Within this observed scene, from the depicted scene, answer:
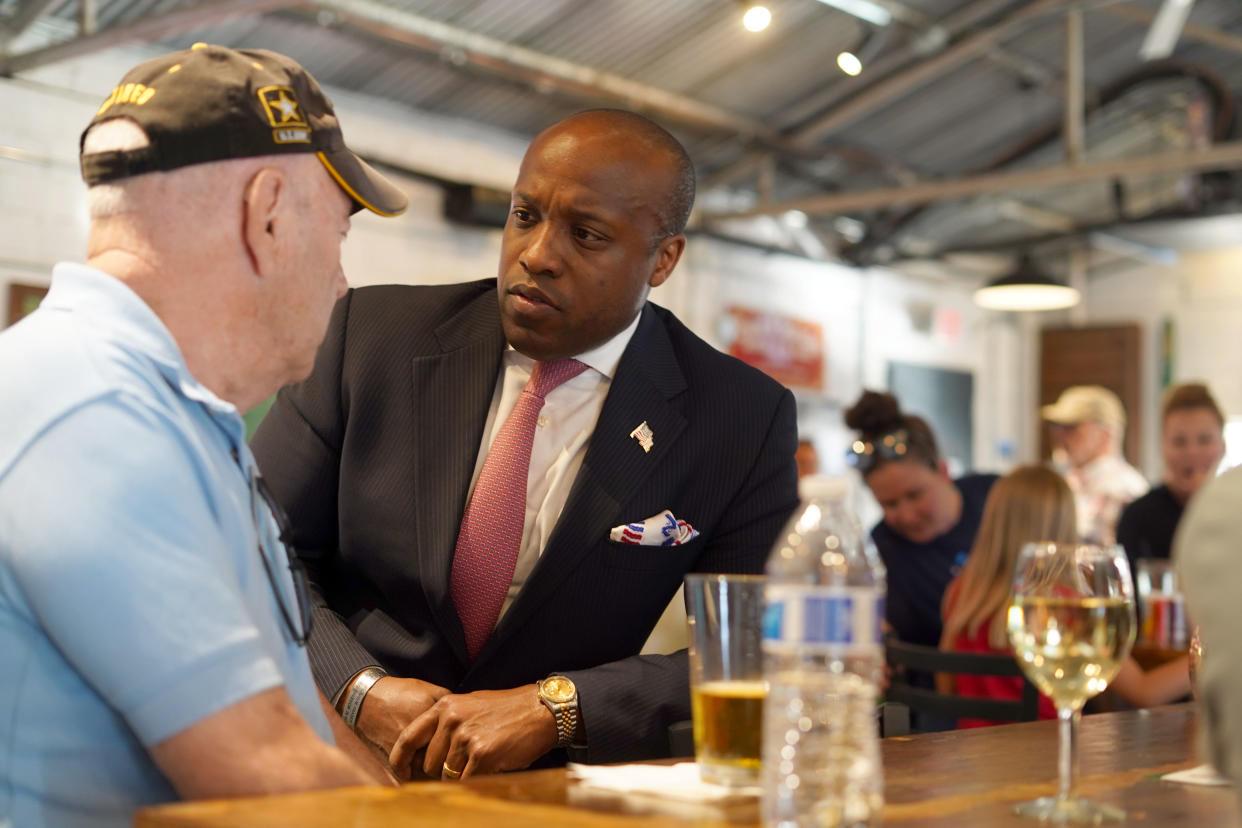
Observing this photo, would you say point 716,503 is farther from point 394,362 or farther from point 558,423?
point 394,362

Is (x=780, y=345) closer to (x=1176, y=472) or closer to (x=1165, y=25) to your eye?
(x=1165, y=25)

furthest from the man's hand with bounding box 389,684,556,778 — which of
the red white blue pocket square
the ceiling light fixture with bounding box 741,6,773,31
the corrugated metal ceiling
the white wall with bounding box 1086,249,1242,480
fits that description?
the white wall with bounding box 1086,249,1242,480

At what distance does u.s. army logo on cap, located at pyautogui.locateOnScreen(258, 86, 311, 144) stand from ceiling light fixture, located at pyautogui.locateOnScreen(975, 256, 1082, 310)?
7.49m

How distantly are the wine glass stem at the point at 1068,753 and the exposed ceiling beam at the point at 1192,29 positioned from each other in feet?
24.5

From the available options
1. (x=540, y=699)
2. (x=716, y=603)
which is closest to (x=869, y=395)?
(x=540, y=699)

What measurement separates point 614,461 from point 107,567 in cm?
98

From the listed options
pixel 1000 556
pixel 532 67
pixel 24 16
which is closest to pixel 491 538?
pixel 1000 556

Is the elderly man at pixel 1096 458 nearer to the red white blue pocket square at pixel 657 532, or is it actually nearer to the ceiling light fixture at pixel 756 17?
the ceiling light fixture at pixel 756 17

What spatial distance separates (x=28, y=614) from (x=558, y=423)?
1001 mm

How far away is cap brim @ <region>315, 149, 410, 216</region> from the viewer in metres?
1.27

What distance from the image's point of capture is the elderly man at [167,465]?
99 cm

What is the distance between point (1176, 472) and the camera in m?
4.76

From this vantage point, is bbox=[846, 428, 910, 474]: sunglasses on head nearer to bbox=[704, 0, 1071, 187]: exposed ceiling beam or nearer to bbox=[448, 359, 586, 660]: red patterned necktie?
bbox=[448, 359, 586, 660]: red patterned necktie

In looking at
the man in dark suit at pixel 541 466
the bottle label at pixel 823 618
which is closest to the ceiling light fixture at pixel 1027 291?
the man in dark suit at pixel 541 466
